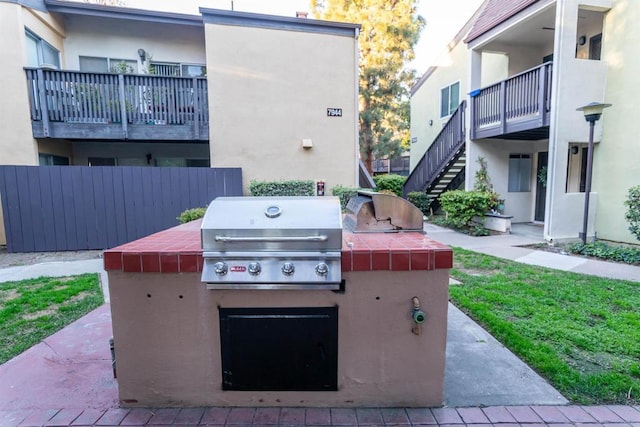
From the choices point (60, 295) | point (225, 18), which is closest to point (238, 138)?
point (225, 18)

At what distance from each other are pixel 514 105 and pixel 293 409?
8838 millimetres

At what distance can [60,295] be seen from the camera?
430 centimetres

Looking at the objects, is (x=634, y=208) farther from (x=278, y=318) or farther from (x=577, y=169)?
(x=278, y=318)

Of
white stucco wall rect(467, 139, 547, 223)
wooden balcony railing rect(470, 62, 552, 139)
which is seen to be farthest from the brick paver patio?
white stucco wall rect(467, 139, 547, 223)

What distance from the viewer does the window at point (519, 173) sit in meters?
10.1

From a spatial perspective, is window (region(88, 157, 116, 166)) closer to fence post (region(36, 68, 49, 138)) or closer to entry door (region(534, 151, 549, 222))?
fence post (region(36, 68, 49, 138))

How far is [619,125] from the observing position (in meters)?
7.11

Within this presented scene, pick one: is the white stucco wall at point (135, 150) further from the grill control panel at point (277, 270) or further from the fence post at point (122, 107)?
the grill control panel at point (277, 270)

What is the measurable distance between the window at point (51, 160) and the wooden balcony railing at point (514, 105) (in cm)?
1130

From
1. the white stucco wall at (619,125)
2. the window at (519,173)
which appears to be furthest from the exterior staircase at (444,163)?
the white stucco wall at (619,125)

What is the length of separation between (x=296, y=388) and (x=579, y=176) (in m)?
9.36

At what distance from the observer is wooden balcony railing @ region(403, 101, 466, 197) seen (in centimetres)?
1058

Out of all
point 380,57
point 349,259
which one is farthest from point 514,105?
point 380,57

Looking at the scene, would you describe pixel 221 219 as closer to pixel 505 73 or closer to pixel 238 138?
pixel 238 138
